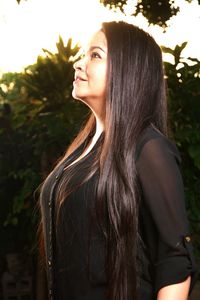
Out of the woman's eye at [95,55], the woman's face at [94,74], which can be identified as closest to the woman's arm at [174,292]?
the woman's face at [94,74]

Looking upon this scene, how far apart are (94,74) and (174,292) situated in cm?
72

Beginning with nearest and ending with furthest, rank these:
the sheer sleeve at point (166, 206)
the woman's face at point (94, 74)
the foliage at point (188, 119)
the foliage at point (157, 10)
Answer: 1. the sheer sleeve at point (166, 206)
2. the woman's face at point (94, 74)
3. the foliage at point (188, 119)
4. the foliage at point (157, 10)

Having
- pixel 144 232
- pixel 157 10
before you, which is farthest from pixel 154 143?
pixel 157 10

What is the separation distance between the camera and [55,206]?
1.72m

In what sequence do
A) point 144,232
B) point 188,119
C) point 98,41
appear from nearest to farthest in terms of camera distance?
point 144,232, point 98,41, point 188,119

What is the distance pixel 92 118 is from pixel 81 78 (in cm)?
40

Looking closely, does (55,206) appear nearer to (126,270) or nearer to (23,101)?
(126,270)

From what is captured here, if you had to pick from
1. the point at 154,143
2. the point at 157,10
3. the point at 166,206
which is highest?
the point at 157,10

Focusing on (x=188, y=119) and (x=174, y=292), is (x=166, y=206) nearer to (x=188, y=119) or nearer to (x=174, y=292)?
(x=174, y=292)

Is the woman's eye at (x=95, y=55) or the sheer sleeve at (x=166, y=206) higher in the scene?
the woman's eye at (x=95, y=55)

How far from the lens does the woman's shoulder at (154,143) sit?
150cm

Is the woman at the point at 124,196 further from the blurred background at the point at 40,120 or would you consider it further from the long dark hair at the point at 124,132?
the blurred background at the point at 40,120

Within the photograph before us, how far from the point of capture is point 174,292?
1.49 metres

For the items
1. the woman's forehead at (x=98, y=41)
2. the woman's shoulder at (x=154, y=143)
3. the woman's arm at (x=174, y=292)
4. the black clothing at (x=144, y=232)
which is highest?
the woman's forehead at (x=98, y=41)
